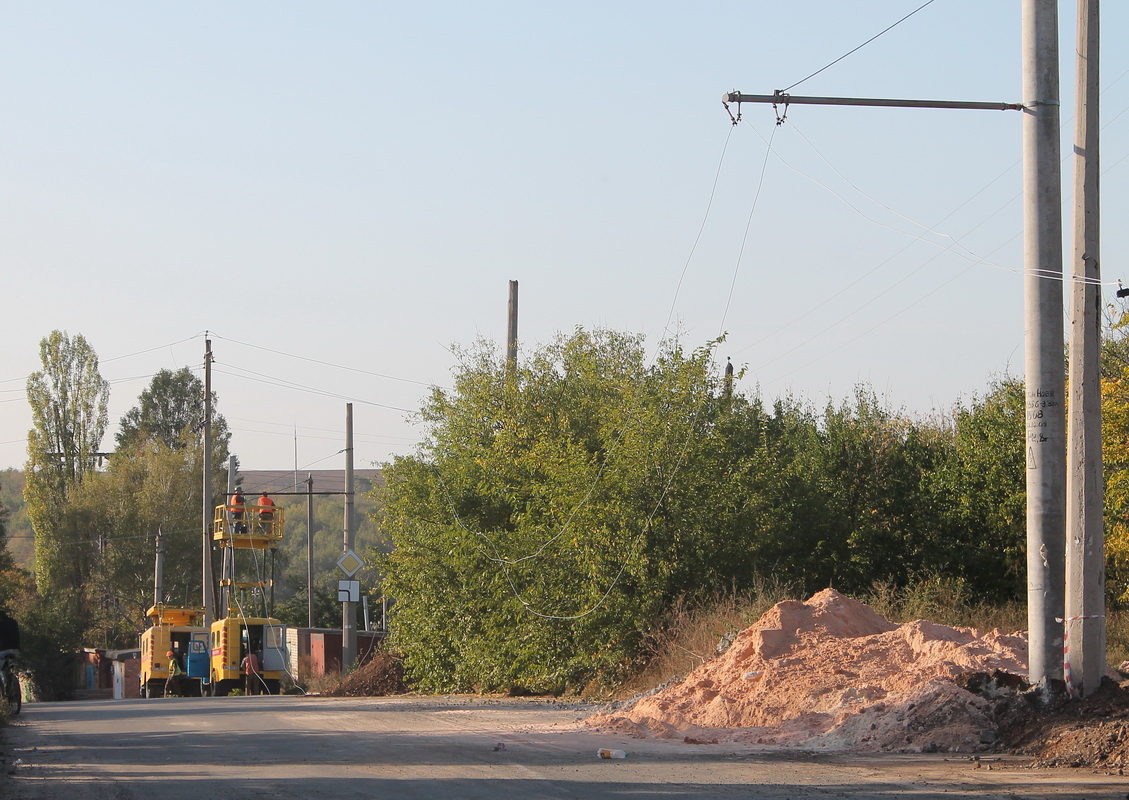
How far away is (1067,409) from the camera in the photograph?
12.8 m

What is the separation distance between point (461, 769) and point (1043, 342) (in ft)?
24.1

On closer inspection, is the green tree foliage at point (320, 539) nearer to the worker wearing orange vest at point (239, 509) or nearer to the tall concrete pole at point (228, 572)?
the tall concrete pole at point (228, 572)

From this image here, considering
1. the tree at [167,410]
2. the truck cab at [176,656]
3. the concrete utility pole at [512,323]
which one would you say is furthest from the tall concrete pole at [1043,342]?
the tree at [167,410]

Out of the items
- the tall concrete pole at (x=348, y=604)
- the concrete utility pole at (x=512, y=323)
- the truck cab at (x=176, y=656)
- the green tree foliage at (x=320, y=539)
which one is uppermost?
the concrete utility pole at (x=512, y=323)

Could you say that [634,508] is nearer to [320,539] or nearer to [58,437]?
[58,437]

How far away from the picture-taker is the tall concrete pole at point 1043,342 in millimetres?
12266

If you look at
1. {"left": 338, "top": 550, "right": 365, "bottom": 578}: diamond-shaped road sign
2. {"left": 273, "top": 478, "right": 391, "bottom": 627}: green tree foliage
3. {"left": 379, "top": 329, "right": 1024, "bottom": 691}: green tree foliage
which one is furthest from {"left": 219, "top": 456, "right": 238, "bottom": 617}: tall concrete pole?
{"left": 273, "top": 478, "right": 391, "bottom": 627}: green tree foliage

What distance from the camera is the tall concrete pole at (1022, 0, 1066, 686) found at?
12.3 metres

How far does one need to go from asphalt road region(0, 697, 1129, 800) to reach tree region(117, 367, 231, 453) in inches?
2816

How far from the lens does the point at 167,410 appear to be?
8644 centimetres

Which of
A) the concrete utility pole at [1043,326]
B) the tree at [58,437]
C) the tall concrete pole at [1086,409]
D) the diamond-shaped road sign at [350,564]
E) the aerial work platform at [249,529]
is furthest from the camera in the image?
the tree at [58,437]

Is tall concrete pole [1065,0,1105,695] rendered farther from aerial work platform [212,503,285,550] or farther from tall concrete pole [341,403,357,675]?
aerial work platform [212,503,285,550]

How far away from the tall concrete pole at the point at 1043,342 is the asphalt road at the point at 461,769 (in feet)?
6.85

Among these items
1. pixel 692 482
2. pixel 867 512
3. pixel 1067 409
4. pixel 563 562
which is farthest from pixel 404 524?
pixel 1067 409
